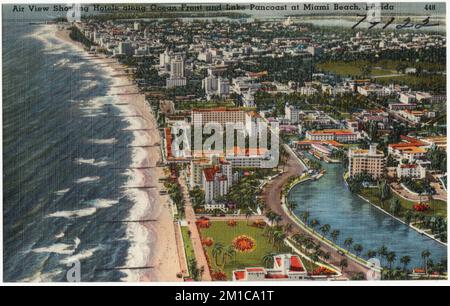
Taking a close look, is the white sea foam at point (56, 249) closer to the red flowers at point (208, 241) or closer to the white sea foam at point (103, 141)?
the white sea foam at point (103, 141)

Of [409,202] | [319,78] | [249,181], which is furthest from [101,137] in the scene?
[409,202]

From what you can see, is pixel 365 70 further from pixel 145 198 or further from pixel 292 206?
pixel 145 198

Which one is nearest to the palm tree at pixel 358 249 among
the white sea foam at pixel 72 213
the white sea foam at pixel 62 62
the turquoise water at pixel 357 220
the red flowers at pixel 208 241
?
the turquoise water at pixel 357 220

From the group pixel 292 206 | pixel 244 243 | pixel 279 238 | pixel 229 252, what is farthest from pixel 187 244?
pixel 292 206

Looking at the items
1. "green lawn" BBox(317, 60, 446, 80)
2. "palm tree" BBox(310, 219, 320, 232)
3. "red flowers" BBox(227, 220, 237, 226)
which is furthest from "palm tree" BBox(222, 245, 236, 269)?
"green lawn" BBox(317, 60, 446, 80)

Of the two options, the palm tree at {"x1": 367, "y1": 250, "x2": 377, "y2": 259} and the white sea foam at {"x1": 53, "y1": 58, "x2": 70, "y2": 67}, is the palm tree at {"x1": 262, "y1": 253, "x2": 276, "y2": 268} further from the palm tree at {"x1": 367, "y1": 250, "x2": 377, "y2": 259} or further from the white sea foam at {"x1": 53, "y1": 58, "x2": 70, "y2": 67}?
the white sea foam at {"x1": 53, "y1": 58, "x2": 70, "y2": 67}

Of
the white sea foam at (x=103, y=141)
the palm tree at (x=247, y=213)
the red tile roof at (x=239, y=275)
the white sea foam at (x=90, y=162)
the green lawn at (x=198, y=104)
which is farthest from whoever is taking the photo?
the green lawn at (x=198, y=104)
